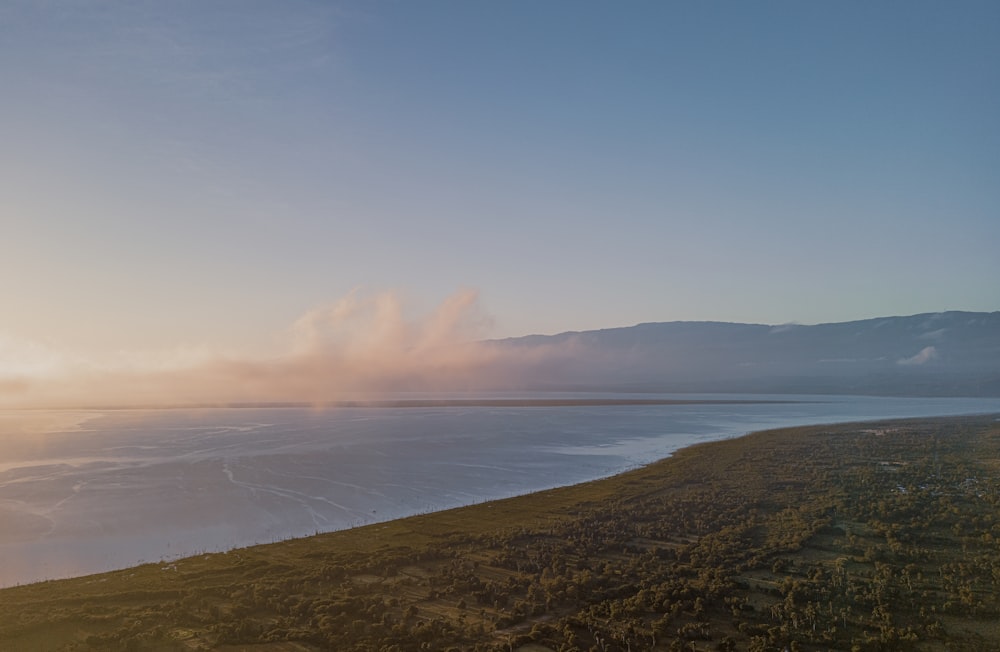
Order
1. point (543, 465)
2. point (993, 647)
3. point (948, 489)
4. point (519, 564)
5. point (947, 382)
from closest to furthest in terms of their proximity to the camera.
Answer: point (993, 647) < point (519, 564) < point (948, 489) < point (543, 465) < point (947, 382)

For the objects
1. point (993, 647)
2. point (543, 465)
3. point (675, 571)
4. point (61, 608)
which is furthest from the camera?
point (543, 465)

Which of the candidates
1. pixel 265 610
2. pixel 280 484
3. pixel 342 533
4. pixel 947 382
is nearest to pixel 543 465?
pixel 280 484

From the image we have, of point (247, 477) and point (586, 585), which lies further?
point (247, 477)

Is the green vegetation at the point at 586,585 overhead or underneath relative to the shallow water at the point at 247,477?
overhead

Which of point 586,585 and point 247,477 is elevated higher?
point 586,585

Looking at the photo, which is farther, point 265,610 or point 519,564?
point 519,564

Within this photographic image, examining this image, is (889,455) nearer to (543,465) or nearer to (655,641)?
(543,465)
